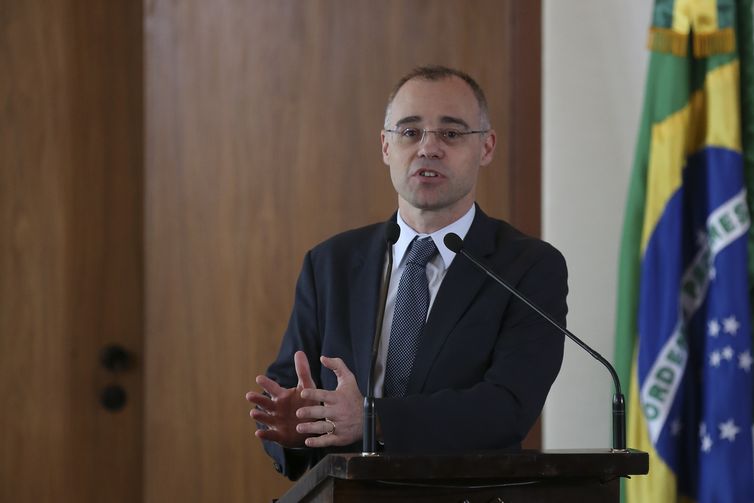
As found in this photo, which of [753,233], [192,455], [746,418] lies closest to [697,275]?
[753,233]

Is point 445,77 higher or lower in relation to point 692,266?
higher

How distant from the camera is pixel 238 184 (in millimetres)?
3936

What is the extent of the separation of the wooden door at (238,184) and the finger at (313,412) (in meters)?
1.83

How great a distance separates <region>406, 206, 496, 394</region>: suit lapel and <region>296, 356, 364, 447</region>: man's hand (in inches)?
12.9

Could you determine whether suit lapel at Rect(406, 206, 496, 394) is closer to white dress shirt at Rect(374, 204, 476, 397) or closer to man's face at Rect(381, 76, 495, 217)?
white dress shirt at Rect(374, 204, 476, 397)

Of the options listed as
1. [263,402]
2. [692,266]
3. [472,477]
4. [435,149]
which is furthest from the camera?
[692,266]

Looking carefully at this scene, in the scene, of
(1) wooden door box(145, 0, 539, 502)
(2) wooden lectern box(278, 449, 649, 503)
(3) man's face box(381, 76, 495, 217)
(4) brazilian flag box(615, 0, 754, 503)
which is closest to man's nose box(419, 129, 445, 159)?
(3) man's face box(381, 76, 495, 217)

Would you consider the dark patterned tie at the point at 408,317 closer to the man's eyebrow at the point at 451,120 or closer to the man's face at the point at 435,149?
the man's face at the point at 435,149

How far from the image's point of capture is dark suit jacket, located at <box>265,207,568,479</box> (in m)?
2.10

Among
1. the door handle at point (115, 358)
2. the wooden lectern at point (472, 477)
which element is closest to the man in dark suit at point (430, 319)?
the wooden lectern at point (472, 477)

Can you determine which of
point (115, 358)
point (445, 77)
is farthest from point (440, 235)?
point (115, 358)

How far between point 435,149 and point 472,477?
905mm

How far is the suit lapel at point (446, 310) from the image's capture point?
232cm

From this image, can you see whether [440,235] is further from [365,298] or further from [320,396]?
[320,396]
